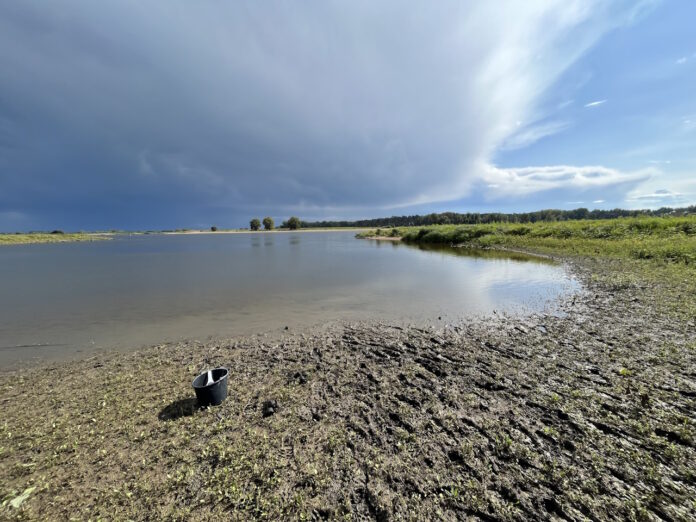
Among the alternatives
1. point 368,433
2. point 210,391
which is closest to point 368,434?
point 368,433

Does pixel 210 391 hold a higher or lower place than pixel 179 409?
higher

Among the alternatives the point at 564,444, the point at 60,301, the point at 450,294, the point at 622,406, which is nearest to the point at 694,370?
the point at 622,406

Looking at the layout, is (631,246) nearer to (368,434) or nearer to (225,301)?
(368,434)

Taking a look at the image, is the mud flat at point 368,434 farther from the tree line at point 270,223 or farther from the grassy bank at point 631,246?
the tree line at point 270,223

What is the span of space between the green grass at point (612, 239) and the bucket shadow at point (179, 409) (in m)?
22.6

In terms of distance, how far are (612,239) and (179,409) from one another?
3357cm

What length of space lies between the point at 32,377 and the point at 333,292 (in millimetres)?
9498

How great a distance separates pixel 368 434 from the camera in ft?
12.0

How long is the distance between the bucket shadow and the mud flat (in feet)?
0.11

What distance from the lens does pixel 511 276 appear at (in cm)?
1520

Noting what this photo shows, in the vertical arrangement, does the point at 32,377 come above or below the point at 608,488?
below

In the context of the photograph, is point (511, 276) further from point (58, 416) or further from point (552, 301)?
point (58, 416)

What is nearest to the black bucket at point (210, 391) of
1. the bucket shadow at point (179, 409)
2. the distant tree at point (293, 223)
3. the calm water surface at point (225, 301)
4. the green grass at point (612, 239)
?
the bucket shadow at point (179, 409)

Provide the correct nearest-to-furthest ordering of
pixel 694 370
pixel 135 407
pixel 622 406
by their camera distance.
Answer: pixel 622 406 < pixel 135 407 < pixel 694 370
